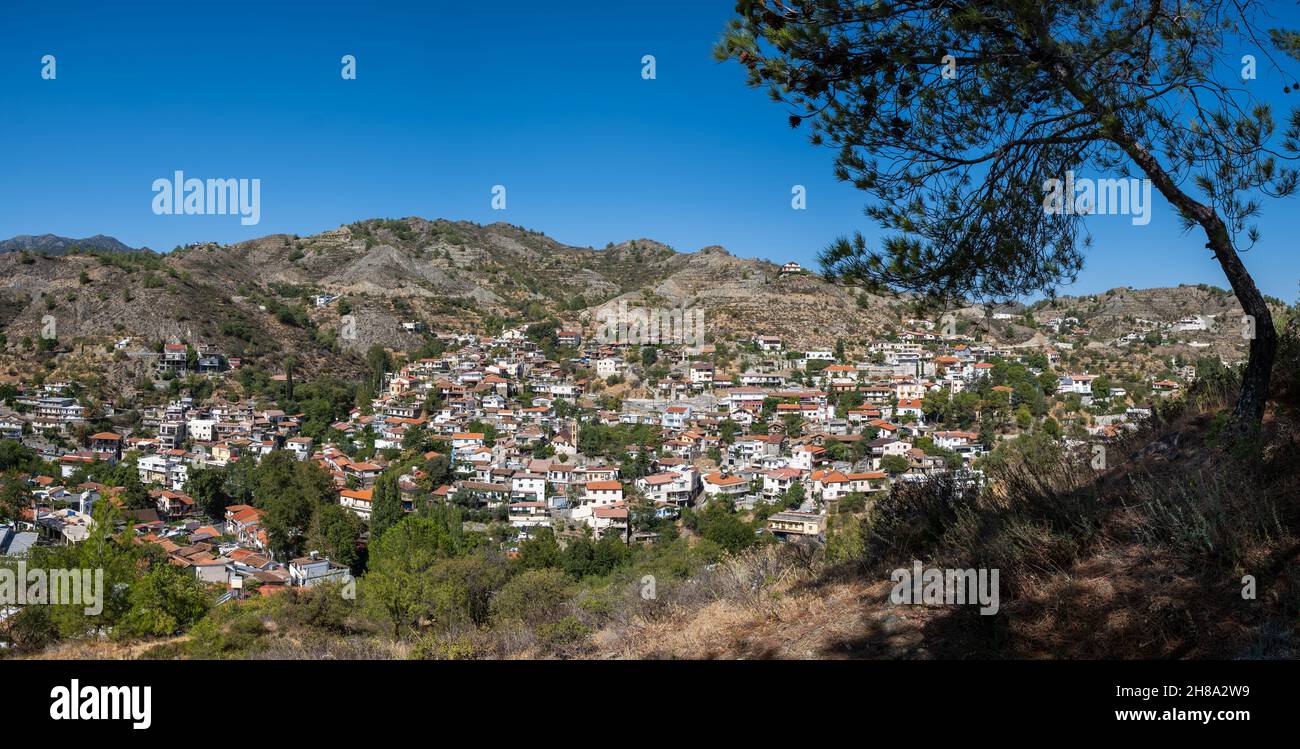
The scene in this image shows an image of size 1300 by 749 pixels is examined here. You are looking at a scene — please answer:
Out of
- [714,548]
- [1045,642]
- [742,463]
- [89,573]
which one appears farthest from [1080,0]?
[742,463]

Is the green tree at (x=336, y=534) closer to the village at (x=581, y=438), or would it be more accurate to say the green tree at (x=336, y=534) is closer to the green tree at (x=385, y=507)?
the village at (x=581, y=438)

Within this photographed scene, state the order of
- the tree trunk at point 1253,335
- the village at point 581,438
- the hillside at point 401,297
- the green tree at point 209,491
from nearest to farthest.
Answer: the tree trunk at point 1253,335 → the village at point 581,438 → the green tree at point 209,491 → the hillside at point 401,297

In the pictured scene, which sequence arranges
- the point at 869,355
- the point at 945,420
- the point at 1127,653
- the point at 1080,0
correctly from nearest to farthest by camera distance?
the point at 1127,653
the point at 1080,0
the point at 945,420
the point at 869,355

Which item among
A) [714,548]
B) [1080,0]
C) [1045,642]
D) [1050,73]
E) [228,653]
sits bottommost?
[714,548]

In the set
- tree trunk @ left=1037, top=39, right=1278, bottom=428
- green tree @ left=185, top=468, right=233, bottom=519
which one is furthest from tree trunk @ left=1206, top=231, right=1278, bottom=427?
green tree @ left=185, top=468, right=233, bottom=519

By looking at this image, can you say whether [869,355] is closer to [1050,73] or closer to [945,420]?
[945,420]

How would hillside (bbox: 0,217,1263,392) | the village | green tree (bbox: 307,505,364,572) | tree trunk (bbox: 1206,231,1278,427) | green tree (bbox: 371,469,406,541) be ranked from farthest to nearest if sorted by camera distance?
hillside (bbox: 0,217,1263,392)
the village
green tree (bbox: 307,505,364,572)
green tree (bbox: 371,469,406,541)
tree trunk (bbox: 1206,231,1278,427)

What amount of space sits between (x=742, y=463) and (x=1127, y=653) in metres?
27.9

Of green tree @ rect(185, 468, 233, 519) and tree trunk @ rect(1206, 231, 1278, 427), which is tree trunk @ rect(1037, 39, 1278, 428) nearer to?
tree trunk @ rect(1206, 231, 1278, 427)

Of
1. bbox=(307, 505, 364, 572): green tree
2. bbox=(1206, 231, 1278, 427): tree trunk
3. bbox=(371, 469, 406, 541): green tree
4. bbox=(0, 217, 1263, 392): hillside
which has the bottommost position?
bbox=(307, 505, 364, 572): green tree

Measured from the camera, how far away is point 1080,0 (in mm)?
3623

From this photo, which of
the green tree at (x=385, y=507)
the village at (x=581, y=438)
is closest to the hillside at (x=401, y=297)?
the village at (x=581, y=438)
